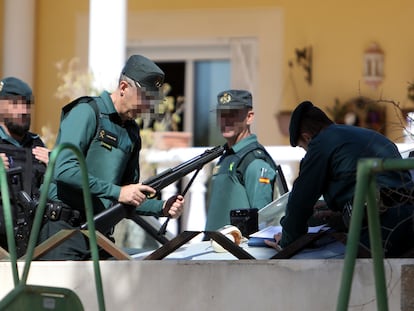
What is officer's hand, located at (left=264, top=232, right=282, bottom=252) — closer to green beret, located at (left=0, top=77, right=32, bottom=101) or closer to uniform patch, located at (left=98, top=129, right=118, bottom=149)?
uniform patch, located at (left=98, top=129, right=118, bottom=149)

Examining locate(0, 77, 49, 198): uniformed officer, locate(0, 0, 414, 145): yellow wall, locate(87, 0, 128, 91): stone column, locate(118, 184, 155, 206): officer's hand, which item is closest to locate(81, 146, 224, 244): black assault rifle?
locate(118, 184, 155, 206): officer's hand

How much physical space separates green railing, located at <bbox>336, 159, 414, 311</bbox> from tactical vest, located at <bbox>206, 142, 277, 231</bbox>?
2842 mm

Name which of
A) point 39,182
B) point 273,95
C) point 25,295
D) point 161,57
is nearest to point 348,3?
point 273,95

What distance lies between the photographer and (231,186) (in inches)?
249

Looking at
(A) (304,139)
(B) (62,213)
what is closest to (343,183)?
(A) (304,139)

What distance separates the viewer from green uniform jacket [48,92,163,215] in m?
5.14

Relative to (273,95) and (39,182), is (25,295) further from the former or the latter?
(273,95)

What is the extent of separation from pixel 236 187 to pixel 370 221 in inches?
114

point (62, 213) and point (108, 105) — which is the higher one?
point (108, 105)

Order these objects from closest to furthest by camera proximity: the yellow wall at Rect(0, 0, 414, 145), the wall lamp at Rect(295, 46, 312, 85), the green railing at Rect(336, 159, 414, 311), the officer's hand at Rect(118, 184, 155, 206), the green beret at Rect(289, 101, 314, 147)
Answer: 1. the green railing at Rect(336, 159, 414, 311)
2. the green beret at Rect(289, 101, 314, 147)
3. the officer's hand at Rect(118, 184, 155, 206)
4. the yellow wall at Rect(0, 0, 414, 145)
5. the wall lamp at Rect(295, 46, 312, 85)

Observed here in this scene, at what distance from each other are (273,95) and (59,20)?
8.47 feet

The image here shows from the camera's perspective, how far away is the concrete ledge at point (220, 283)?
4504 mm

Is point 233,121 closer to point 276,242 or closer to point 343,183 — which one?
point 276,242

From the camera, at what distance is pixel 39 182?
18.9ft
